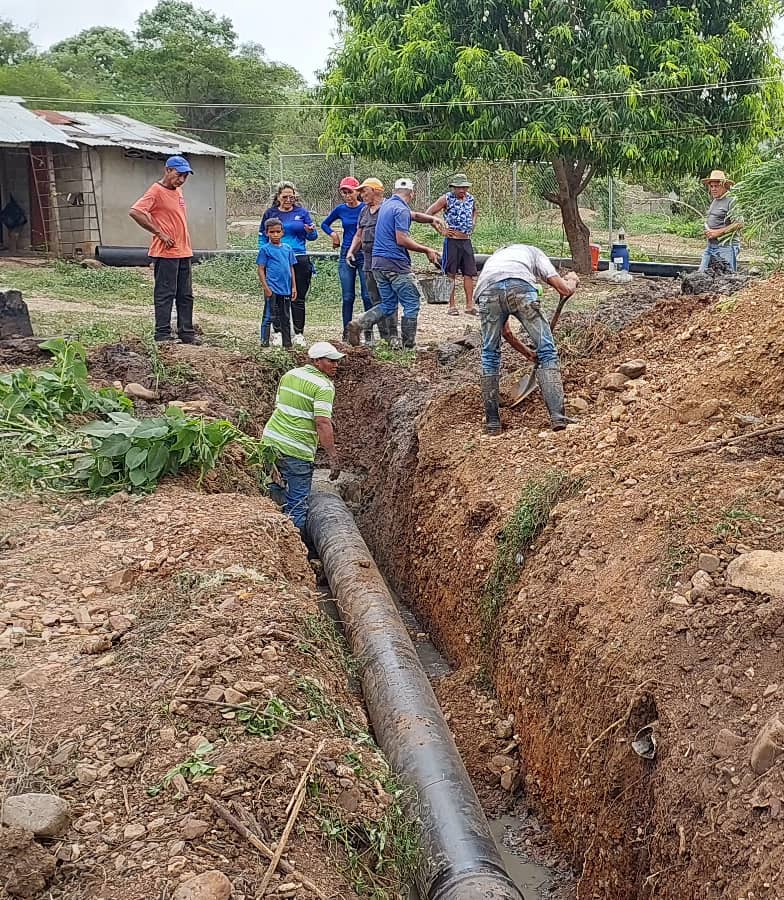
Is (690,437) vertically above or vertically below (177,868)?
above

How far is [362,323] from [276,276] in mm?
1094

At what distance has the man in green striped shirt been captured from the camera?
7.09 m

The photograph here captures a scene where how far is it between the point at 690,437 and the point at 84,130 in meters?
17.8

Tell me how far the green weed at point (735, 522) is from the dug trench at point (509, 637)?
14 mm

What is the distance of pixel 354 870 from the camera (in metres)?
3.44

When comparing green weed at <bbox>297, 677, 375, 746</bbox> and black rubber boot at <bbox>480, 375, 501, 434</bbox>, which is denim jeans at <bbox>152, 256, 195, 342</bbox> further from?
green weed at <bbox>297, 677, 375, 746</bbox>

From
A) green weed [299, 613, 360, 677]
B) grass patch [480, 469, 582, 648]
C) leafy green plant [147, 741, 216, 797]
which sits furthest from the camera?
grass patch [480, 469, 582, 648]

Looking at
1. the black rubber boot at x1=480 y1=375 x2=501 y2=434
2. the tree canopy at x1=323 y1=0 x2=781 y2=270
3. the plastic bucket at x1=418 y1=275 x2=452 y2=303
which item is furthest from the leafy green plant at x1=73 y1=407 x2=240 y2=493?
the tree canopy at x1=323 y1=0 x2=781 y2=270

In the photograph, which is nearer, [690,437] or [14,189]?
[690,437]

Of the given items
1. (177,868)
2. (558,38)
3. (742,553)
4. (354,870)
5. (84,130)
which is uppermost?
(558,38)

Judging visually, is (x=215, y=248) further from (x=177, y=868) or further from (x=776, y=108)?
(x=177, y=868)

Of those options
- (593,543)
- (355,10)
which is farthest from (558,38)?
(593,543)

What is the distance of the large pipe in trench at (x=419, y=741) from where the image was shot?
12.9 ft

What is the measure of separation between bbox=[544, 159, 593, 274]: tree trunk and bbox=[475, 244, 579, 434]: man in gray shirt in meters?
11.7
